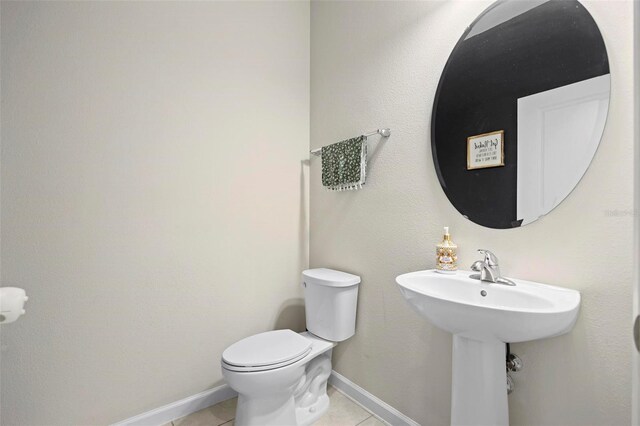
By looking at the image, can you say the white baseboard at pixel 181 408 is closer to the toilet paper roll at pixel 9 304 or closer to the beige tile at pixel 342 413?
the beige tile at pixel 342 413

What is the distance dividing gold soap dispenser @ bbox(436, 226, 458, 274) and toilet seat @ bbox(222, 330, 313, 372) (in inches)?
29.0

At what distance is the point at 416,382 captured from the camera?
139 cm

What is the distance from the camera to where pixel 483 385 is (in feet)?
3.16

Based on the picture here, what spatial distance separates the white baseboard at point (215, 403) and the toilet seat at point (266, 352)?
49cm

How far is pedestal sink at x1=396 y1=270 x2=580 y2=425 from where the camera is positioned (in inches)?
31.3

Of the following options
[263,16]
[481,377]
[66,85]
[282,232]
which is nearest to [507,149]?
[481,377]

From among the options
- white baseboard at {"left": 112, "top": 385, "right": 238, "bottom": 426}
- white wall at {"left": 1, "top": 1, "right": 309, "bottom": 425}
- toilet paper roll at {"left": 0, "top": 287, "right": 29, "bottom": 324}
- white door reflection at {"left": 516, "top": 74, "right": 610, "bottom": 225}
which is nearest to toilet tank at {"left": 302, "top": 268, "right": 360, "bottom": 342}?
white wall at {"left": 1, "top": 1, "right": 309, "bottom": 425}

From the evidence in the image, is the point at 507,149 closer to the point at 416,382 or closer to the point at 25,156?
the point at 416,382

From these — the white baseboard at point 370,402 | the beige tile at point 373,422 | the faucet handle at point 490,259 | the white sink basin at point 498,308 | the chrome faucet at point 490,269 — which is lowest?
the beige tile at point 373,422

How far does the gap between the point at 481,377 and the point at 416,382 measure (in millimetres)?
500

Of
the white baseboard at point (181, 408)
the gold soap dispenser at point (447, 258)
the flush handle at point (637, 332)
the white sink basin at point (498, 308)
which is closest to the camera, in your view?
the flush handle at point (637, 332)

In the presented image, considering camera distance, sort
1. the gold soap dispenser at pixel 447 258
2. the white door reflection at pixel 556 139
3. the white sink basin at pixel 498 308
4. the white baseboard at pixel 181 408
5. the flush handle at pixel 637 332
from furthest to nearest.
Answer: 1. the white baseboard at pixel 181 408
2. the gold soap dispenser at pixel 447 258
3. the white door reflection at pixel 556 139
4. the white sink basin at pixel 498 308
5. the flush handle at pixel 637 332

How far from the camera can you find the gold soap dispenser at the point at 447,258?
3.94 feet

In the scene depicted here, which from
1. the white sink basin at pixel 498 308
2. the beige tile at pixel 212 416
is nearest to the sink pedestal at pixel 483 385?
the white sink basin at pixel 498 308
